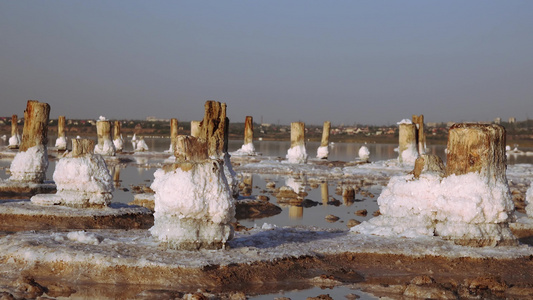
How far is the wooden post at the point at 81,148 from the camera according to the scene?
47.8ft

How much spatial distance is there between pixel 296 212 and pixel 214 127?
9.97ft

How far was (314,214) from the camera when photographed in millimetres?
17141

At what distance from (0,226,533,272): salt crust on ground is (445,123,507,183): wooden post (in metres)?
1.21

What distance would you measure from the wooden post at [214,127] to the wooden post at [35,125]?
430cm

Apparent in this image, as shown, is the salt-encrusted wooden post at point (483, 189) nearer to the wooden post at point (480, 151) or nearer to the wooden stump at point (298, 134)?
the wooden post at point (480, 151)

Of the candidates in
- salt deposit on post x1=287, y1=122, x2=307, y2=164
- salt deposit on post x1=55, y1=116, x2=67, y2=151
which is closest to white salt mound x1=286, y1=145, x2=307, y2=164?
salt deposit on post x1=287, y1=122, x2=307, y2=164

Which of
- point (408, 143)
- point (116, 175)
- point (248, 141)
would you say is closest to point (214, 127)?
point (116, 175)

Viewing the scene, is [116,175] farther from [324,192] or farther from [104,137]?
[104,137]

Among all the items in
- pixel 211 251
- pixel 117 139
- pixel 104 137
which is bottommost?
pixel 211 251

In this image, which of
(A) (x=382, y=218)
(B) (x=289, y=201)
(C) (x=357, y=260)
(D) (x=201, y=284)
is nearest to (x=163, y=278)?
(D) (x=201, y=284)

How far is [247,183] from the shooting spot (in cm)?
2561

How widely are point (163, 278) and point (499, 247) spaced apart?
5.58 meters

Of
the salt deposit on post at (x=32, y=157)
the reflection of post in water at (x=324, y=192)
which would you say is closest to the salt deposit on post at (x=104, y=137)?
the reflection of post in water at (x=324, y=192)

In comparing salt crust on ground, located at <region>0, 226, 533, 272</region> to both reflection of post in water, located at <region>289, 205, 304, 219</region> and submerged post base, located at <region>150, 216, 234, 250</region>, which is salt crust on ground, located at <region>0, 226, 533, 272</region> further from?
reflection of post in water, located at <region>289, 205, 304, 219</region>
